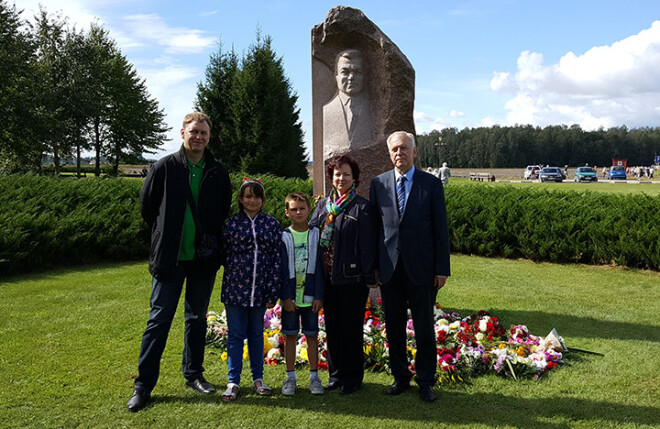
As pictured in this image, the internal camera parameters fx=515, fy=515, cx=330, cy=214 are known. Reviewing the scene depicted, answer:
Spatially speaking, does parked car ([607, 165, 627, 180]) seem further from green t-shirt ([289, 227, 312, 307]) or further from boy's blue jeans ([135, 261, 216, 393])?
boy's blue jeans ([135, 261, 216, 393])

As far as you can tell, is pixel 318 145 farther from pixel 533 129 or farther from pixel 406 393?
pixel 533 129

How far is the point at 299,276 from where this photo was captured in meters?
3.96

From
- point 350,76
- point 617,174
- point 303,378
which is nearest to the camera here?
point 303,378

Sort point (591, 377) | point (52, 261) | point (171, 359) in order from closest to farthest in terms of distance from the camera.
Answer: point (591, 377) → point (171, 359) → point (52, 261)

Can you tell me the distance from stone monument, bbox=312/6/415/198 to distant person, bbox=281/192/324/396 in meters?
2.04

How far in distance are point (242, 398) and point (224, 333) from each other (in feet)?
4.69

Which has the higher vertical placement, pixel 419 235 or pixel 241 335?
pixel 419 235

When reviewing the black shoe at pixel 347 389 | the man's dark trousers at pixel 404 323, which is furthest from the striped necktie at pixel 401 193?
the black shoe at pixel 347 389

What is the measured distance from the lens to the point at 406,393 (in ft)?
13.2

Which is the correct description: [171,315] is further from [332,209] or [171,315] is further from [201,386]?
[332,209]

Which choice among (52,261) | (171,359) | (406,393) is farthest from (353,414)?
(52,261)

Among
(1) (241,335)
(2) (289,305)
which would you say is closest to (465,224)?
(2) (289,305)

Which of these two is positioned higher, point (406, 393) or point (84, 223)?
point (84, 223)

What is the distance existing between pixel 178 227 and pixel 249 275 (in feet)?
2.02
